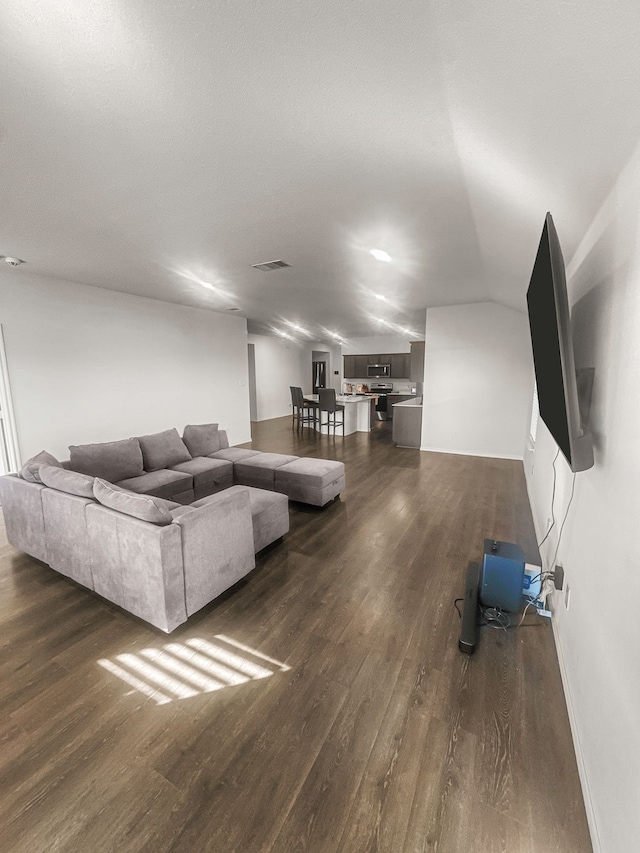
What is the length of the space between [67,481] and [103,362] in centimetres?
317

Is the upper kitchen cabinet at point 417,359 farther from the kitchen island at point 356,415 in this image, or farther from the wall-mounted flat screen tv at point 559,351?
the wall-mounted flat screen tv at point 559,351

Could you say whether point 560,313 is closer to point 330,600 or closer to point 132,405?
point 330,600

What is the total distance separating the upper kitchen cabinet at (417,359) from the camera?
7.47 metres

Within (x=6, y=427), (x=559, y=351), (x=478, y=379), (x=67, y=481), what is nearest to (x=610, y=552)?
(x=559, y=351)

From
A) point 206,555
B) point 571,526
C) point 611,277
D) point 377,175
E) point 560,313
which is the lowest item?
point 206,555

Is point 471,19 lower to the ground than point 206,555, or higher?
higher

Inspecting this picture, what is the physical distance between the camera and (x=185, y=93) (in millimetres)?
1344

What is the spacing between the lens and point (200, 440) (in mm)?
4633

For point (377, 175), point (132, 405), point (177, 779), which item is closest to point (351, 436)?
point (132, 405)

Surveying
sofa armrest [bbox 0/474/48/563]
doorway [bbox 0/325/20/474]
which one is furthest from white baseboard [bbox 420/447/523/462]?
doorway [bbox 0/325/20/474]

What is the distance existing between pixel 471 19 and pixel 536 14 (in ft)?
0.52

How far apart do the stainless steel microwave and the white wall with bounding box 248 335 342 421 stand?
165 centimetres

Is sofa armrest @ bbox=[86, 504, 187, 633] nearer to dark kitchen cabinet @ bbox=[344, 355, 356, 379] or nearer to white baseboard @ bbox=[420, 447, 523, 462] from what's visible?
white baseboard @ bbox=[420, 447, 523, 462]

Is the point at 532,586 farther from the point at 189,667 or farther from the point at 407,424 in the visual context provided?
the point at 407,424
